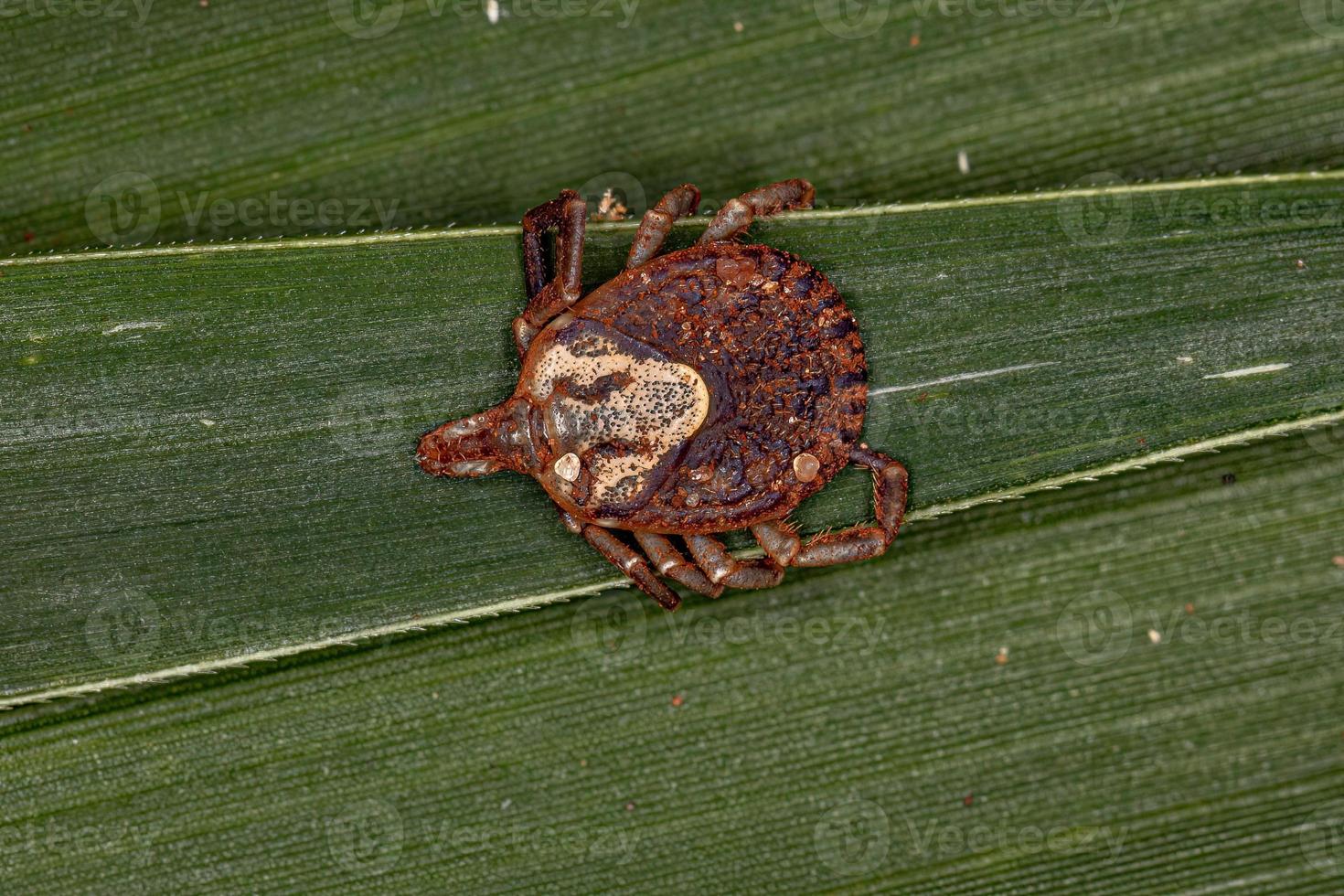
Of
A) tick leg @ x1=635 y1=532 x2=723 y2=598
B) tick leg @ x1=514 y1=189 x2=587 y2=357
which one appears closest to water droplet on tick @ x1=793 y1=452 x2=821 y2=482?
tick leg @ x1=635 y1=532 x2=723 y2=598

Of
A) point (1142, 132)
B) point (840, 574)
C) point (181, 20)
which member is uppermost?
point (181, 20)

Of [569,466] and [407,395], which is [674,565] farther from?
→ [407,395]

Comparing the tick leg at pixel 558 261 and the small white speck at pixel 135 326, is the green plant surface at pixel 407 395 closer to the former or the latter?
the small white speck at pixel 135 326

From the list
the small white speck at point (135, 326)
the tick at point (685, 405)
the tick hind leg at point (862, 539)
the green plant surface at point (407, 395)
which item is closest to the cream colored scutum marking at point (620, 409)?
the tick at point (685, 405)

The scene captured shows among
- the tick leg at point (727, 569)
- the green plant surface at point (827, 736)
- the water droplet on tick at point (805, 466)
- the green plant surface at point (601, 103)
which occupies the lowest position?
the green plant surface at point (827, 736)


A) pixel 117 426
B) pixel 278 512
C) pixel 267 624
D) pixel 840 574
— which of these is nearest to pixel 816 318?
pixel 840 574

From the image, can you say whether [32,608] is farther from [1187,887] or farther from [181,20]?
[1187,887]
